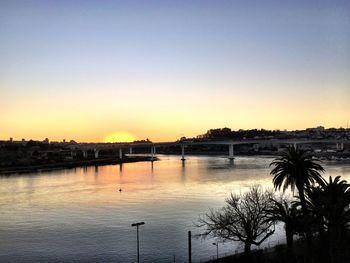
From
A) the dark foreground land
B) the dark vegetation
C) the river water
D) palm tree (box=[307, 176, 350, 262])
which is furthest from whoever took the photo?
A: the river water

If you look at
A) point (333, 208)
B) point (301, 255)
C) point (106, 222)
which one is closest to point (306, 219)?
point (301, 255)

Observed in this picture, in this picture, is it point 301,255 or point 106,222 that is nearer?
point 301,255

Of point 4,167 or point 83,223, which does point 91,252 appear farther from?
point 4,167

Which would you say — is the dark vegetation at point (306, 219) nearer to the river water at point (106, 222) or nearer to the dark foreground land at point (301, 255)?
the dark foreground land at point (301, 255)

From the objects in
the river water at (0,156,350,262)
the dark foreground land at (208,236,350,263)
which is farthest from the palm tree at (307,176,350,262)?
the river water at (0,156,350,262)

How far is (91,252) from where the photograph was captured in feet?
97.9

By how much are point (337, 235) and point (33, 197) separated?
45.7 m

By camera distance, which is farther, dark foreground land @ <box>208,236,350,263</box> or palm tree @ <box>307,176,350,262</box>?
dark foreground land @ <box>208,236,350,263</box>

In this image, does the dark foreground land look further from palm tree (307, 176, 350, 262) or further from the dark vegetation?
palm tree (307, 176, 350, 262)

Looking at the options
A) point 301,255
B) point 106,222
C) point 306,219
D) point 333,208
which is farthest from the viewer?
point 106,222

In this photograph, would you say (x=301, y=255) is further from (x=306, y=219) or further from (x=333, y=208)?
(x=333, y=208)

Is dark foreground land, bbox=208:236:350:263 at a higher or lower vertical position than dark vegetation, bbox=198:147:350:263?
lower

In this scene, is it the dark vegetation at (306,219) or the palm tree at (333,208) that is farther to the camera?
the dark vegetation at (306,219)

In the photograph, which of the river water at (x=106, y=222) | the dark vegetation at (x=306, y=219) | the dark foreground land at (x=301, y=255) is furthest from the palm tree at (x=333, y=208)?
the river water at (x=106, y=222)
